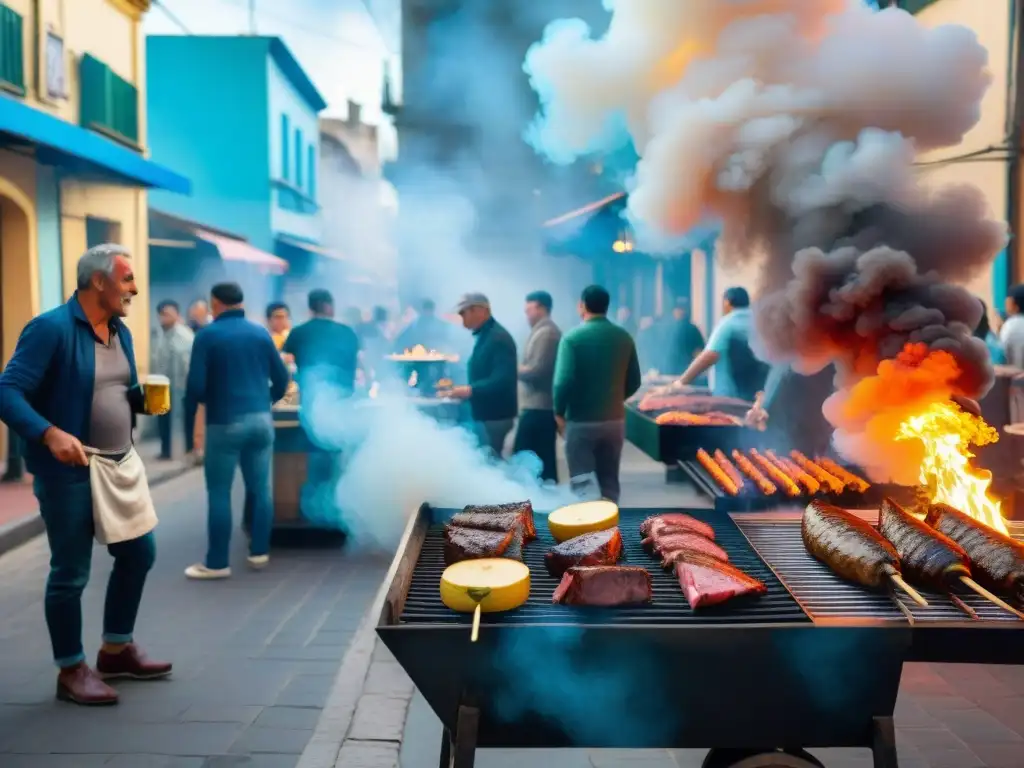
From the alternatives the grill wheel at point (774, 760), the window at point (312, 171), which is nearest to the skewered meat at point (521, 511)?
the grill wheel at point (774, 760)

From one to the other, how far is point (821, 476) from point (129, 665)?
3.76 meters

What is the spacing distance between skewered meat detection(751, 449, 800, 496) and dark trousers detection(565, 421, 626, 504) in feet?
4.38

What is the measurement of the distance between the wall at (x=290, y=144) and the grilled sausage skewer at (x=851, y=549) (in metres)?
22.7

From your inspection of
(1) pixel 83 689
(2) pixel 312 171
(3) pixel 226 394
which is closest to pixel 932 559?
(1) pixel 83 689

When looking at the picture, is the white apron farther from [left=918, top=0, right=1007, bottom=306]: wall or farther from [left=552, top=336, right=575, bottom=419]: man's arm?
[left=918, top=0, right=1007, bottom=306]: wall

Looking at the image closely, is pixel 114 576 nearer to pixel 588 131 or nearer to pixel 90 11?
pixel 588 131

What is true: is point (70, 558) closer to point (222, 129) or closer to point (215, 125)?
point (222, 129)

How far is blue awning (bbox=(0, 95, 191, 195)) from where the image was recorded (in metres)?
8.05

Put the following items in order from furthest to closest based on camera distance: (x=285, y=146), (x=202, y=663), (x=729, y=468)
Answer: (x=285, y=146) < (x=729, y=468) < (x=202, y=663)

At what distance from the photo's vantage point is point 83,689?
13.8 ft

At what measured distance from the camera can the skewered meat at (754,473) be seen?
4.84 metres

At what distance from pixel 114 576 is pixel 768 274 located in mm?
3968

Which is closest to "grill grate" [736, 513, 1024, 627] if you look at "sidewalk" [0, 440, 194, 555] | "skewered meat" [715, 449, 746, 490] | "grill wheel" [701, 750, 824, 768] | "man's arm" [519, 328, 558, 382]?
"grill wheel" [701, 750, 824, 768]

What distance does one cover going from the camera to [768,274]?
Answer: 17.8 feet
